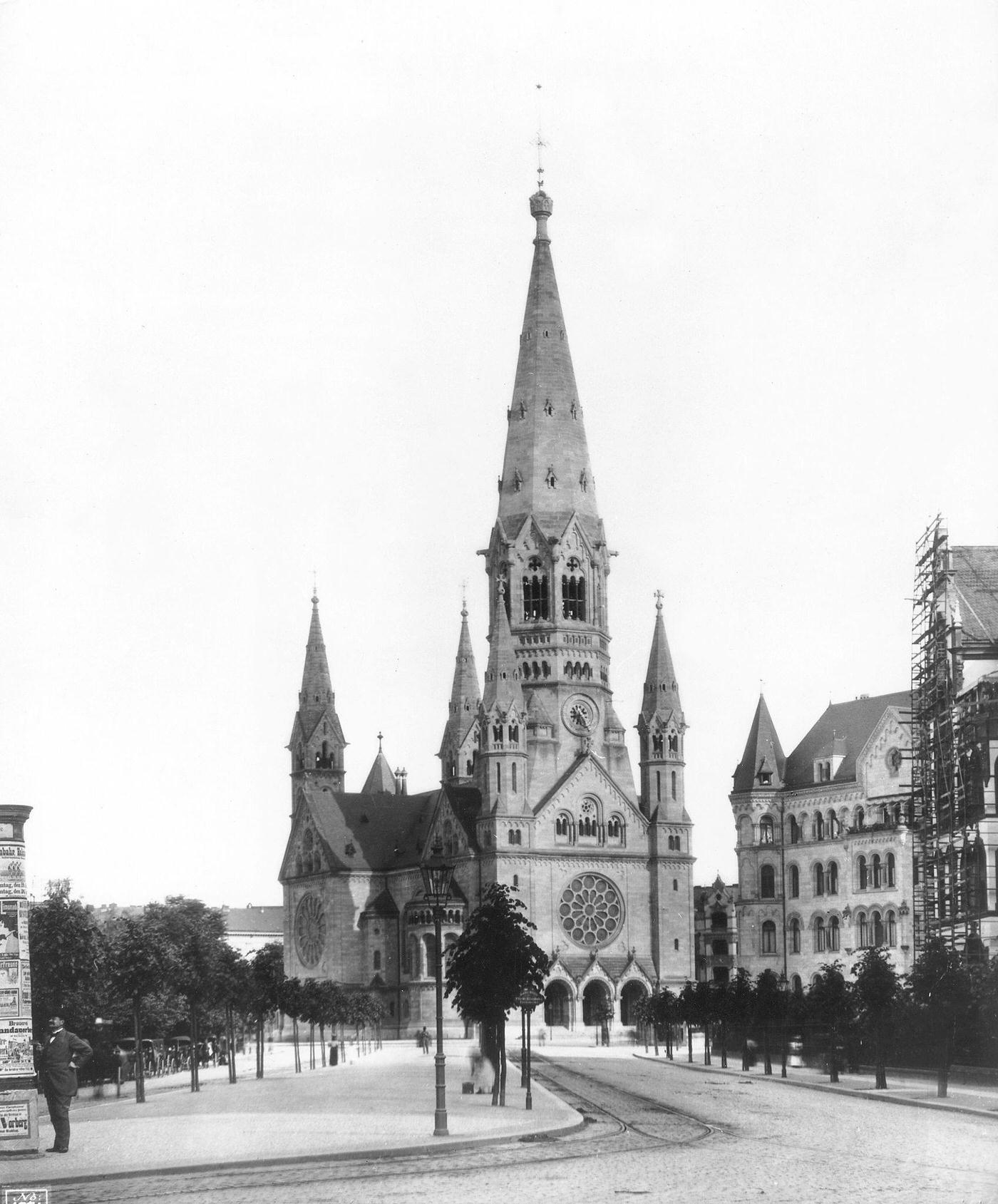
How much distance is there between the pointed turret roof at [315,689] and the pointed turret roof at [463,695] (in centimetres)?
865

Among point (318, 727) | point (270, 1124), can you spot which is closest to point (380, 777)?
point (318, 727)

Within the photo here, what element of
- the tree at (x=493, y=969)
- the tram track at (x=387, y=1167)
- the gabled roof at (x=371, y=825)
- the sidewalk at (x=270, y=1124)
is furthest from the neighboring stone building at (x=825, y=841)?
the tram track at (x=387, y=1167)

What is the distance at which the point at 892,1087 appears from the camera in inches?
1922

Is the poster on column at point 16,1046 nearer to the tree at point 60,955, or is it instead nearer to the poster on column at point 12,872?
the poster on column at point 12,872

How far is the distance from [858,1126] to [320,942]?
291 feet

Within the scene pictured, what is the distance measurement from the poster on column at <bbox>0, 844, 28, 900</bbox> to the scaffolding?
142 feet

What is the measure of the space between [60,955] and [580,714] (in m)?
59.4

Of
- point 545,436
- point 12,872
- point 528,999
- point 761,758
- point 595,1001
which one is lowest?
point 595,1001

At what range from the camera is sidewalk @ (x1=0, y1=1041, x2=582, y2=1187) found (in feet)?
95.2

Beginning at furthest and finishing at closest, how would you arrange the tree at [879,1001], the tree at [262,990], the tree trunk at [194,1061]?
the tree at [262,990] < the tree trunk at [194,1061] < the tree at [879,1001]

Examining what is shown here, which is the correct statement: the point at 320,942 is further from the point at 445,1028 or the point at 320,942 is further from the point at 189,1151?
the point at 189,1151

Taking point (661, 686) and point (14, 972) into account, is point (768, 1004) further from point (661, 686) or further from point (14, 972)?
point (661, 686)

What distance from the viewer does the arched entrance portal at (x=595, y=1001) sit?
349 feet

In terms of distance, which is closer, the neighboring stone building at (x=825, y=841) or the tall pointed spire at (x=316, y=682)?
the neighboring stone building at (x=825, y=841)
